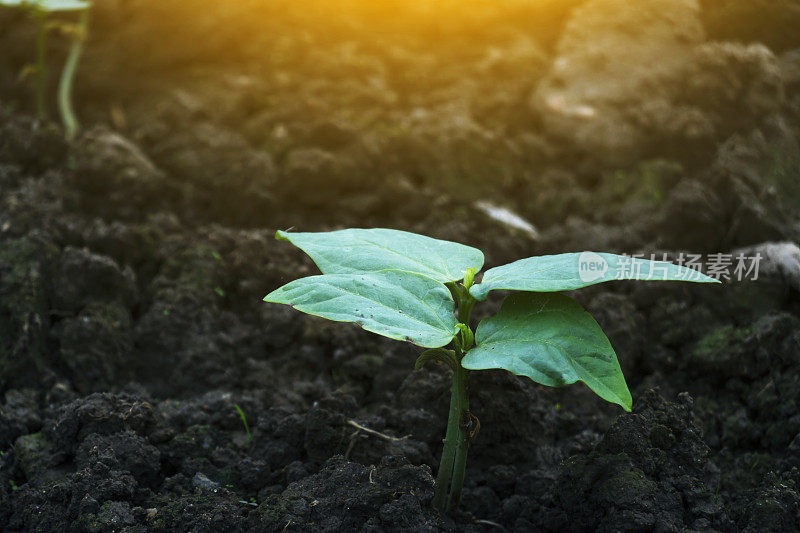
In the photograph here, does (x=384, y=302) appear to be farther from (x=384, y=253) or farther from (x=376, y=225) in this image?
(x=376, y=225)

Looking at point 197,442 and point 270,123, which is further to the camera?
point 270,123

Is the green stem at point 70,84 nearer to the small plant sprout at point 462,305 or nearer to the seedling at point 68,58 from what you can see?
the seedling at point 68,58

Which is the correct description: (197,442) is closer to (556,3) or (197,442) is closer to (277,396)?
(277,396)

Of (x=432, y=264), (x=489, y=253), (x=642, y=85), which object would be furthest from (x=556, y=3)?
(x=432, y=264)

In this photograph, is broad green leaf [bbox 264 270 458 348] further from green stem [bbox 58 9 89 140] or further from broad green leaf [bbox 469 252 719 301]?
green stem [bbox 58 9 89 140]

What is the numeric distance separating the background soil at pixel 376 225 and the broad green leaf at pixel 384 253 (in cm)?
36

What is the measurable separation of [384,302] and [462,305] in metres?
0.19

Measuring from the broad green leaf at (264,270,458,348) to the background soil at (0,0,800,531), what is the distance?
1.21ft

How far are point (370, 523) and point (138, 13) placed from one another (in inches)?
121

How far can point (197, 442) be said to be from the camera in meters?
1.82

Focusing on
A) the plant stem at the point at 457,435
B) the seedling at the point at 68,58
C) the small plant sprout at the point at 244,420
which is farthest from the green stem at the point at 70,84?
the plant stem at the point at 457,435

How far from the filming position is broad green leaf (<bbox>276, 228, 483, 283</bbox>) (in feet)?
4.93

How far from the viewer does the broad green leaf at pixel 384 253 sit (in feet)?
4.93

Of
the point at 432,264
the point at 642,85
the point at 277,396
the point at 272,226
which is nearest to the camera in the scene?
the point at 432,264
